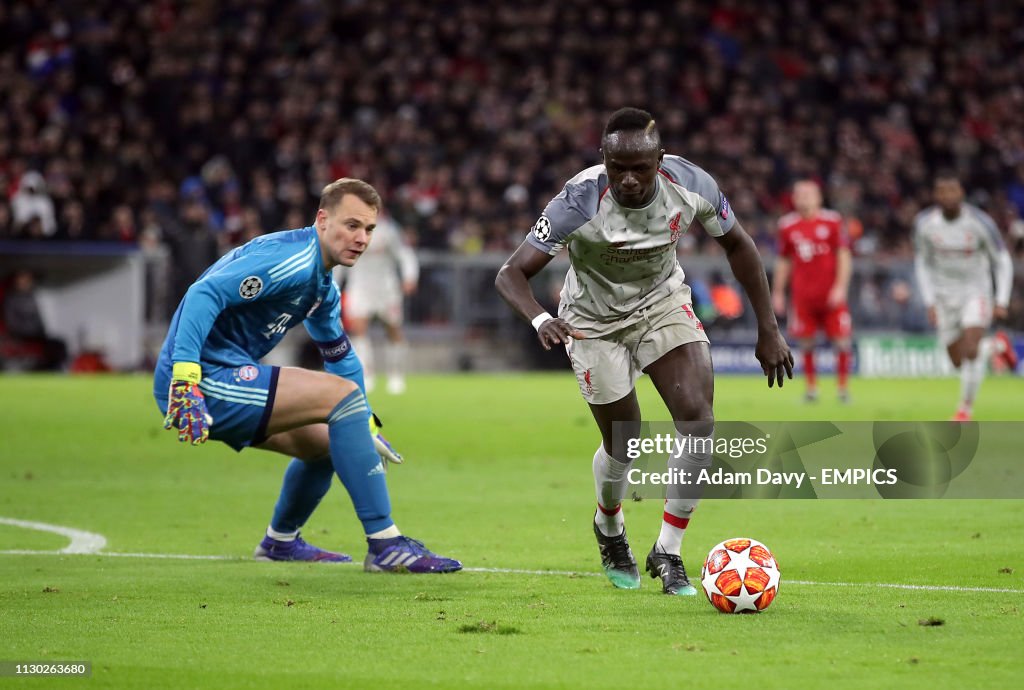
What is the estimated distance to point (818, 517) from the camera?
31.2ft

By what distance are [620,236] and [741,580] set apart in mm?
1623

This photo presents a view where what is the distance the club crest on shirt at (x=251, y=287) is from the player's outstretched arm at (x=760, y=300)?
7.03 feet

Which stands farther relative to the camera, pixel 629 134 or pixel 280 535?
pixel 280 535

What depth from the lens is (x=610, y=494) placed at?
6969 mm

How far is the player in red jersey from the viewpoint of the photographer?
61.1 feet

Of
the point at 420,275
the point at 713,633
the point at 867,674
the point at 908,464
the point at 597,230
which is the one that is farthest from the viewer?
the point at 420,275

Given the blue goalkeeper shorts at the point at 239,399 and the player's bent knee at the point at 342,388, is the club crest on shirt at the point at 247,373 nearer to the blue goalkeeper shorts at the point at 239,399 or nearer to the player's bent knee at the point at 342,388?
the blue goalkeeper shorts at the point at 239,399

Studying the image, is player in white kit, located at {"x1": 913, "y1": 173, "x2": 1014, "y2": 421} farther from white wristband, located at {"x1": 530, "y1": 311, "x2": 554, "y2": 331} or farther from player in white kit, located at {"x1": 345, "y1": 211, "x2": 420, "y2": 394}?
white wristband, located at {"x1": 530, "y1": 311, "x2": 554, "y2": 331}

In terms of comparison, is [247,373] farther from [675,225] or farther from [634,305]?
[675,225]

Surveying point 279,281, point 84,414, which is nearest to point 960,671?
point 279,281

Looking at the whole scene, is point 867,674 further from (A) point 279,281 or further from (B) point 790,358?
(A) point 279,281

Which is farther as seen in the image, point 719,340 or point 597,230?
point 719,340

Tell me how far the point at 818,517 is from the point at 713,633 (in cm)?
403

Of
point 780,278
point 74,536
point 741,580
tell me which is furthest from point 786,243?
point 741,580
